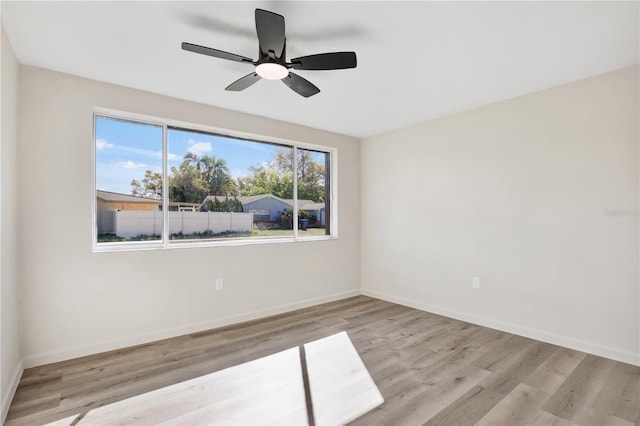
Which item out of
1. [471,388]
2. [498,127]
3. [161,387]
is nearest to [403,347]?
[471,388]

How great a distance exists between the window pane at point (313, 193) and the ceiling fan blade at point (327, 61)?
2411mm

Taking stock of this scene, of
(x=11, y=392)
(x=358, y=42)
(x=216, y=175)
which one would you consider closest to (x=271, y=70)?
(x=358, y=42)

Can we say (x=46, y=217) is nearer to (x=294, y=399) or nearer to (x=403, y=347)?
(x=294, y=399)

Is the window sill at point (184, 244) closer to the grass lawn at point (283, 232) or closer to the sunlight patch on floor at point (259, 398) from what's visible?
the grass lawn at point (283, 232)

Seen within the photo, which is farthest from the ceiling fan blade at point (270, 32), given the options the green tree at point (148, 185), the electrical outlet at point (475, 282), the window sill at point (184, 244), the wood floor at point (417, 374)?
the electrical outlet at point (475, 282)

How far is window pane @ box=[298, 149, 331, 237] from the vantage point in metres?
4.58

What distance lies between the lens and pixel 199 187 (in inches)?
144

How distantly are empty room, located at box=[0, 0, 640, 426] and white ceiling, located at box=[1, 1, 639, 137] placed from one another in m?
0.02

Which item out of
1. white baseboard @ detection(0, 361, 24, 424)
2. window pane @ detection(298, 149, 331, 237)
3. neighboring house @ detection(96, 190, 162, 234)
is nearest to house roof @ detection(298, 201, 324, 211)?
window pane @ detection(298, 149, 331, 237)

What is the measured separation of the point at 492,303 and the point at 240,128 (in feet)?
11.6

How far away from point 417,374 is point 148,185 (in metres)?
3.09

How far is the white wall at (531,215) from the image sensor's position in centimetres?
274

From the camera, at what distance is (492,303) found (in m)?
3.53

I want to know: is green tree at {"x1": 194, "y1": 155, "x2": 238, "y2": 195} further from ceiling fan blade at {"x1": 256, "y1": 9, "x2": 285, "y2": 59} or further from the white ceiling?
ceiling fan blade at {"x1": 256, "y1": 9, "x2": 285, "y2": 59}
